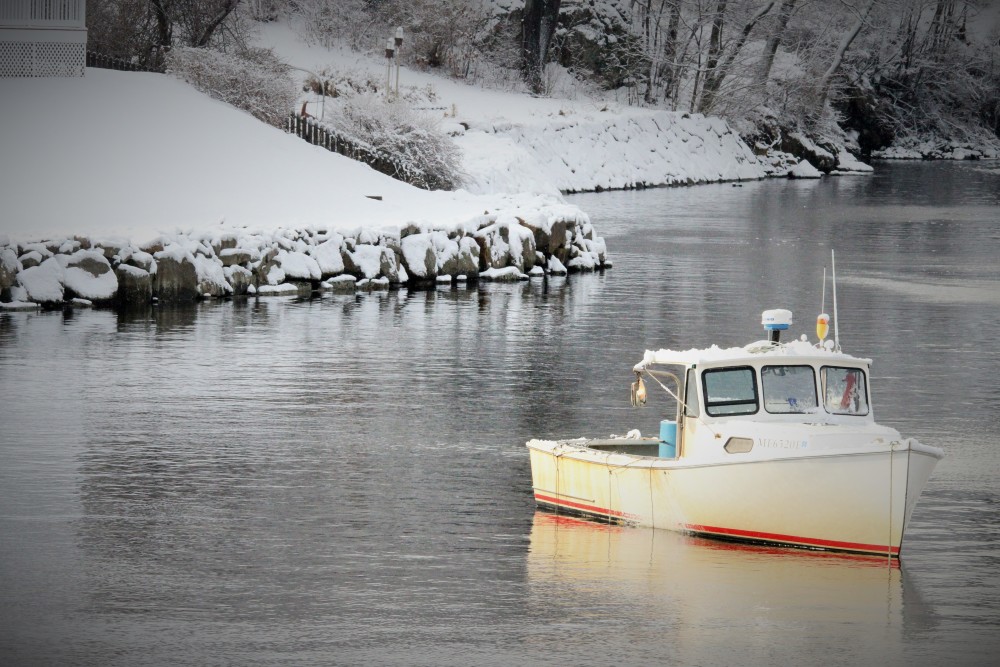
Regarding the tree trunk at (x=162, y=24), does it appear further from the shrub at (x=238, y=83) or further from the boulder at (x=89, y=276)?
the boulder at (x=89, y=276)

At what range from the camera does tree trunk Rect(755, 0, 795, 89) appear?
301 feet

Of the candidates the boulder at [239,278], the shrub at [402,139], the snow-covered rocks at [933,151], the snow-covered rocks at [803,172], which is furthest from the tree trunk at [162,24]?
the snow-covered rocks at [933,151]

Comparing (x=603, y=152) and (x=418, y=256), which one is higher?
(x=603, y=152)

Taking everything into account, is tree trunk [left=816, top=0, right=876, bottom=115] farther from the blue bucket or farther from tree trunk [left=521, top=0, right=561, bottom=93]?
the blue bucket

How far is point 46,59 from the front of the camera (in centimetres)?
4772

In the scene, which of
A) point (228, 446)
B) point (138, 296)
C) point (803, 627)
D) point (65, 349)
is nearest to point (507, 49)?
point (138, 296)

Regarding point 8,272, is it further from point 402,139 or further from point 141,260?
point 402,139

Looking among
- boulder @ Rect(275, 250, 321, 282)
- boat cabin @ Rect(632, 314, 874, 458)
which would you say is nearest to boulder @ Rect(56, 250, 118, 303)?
boulder @ Rect(275, 250, 321, 282)

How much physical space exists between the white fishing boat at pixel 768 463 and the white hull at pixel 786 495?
0.01 metres

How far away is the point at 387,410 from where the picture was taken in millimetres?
23000

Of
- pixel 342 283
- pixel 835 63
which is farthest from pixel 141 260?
pixel 835 63

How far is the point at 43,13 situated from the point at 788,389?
38285mm

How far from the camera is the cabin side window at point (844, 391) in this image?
634 inches

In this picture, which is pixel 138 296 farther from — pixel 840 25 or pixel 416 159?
pixel 840 25
